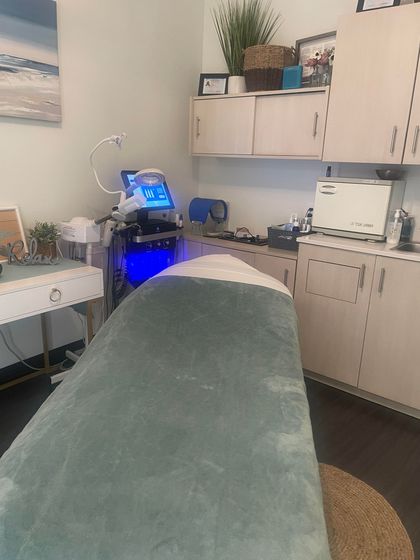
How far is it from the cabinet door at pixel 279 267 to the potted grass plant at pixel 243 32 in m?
1.17

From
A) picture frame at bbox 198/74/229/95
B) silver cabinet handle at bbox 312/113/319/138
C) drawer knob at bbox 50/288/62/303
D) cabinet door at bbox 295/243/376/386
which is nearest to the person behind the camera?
drawer knob at bbox 50/288/62/303

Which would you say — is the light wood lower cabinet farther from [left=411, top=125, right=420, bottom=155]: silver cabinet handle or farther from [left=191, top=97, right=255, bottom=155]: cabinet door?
[left=191, top=97, right=255, bottom=155]: cabinet door

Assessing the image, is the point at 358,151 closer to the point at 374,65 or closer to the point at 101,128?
A: the point at 374,65

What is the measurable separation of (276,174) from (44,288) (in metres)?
1.88

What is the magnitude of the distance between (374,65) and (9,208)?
2.05 meters

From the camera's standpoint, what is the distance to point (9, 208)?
2.21 m

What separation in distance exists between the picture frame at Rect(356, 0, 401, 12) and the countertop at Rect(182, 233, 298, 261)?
1351 mm

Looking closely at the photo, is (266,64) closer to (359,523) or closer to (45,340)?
(45,340)

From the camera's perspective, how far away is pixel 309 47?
2676 millimetres

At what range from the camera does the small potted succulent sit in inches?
86.0

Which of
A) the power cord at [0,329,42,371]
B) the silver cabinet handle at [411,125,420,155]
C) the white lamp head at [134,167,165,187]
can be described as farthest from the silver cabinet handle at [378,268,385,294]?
the power cord at [0,329,42,371]

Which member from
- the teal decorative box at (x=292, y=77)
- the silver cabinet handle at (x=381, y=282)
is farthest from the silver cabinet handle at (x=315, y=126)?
the silver cabinet handle at (x=381, y=282)

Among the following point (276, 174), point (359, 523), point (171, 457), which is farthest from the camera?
point (276, 174)

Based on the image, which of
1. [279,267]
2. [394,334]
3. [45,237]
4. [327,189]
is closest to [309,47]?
[327,189]
